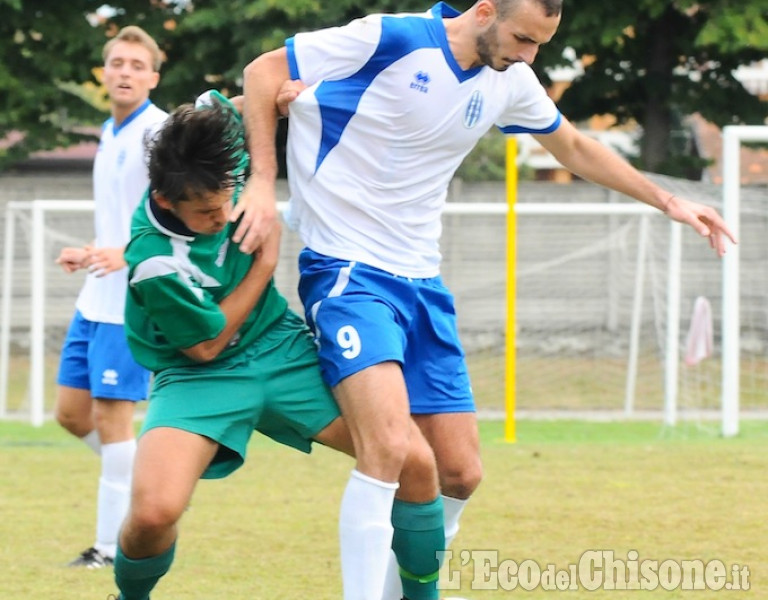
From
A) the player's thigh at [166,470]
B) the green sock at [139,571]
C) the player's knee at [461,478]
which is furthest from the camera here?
the player's knee at [461,478]

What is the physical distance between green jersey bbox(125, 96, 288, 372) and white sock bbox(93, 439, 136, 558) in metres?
1.78

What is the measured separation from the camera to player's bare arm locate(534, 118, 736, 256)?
15.5 ft

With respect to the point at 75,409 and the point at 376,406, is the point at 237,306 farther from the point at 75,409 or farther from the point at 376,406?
the point at 75,409

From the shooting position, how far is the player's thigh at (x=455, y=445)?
4.61m

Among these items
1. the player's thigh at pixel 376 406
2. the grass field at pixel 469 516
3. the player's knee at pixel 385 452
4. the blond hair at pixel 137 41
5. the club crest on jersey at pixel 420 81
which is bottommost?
the grass field at pixel 469 516

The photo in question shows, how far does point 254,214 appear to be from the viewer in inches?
163

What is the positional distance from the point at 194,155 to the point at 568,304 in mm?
11709

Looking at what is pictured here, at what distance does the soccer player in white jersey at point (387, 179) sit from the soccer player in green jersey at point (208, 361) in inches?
4.3

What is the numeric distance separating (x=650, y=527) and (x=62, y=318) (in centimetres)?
943

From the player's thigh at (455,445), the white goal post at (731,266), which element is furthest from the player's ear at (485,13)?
the white goal post at (731,266)

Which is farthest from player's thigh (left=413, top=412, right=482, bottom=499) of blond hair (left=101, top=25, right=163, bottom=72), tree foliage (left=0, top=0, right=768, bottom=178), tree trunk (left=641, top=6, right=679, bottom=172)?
tree trunk (left=641, top=6, right=679, bottom=172)

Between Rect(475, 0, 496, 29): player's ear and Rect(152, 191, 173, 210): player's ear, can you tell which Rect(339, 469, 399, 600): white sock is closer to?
Rect(152, 191, 173, 210): player's ear

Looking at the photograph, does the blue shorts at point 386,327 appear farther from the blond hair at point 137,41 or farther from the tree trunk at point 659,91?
the tree trunk at point 659,91

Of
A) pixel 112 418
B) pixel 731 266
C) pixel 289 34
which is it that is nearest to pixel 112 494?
pixel 112 418
